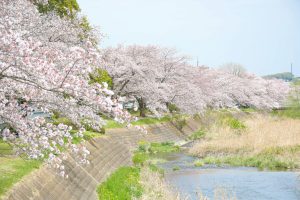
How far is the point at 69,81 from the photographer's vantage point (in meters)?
9.52

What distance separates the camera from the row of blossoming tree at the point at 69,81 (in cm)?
944

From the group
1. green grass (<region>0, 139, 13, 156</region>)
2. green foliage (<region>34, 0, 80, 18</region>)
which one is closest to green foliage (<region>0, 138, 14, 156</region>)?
green grass (<region>0, 139, 13, 156</region>)

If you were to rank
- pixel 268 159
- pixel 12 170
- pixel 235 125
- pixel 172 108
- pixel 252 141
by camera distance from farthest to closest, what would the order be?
pixel 172 108, pixel 235 125, pixel 252 141, pixel 268 159, pixel 12 170

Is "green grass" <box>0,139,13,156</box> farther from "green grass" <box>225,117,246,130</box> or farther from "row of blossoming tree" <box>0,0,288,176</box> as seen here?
"green grass" <box>225,117,246,130</box>

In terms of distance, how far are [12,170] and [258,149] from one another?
25.6 metres

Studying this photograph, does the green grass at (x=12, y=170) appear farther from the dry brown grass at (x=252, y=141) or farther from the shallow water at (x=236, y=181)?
the dry brown grass at (x=252, y=141)

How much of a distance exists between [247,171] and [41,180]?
65.9 feet

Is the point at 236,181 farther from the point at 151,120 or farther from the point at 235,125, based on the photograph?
the point at 151,120

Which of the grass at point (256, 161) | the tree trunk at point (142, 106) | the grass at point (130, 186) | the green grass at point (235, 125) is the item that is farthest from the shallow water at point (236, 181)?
the tree trunk at point (142, 106)

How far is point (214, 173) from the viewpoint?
104 ft

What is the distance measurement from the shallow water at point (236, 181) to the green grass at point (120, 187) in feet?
9.36

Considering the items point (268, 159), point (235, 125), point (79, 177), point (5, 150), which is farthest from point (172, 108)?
point (5, 150)

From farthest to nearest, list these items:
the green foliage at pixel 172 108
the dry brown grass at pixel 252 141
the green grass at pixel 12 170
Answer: the green foliage at pixel 172 108, the dry brown grass at pixel 252 141, the green grass at pixel 12 170

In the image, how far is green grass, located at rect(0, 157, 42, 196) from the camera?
13.1m
